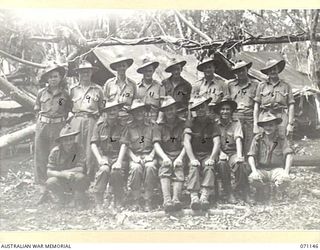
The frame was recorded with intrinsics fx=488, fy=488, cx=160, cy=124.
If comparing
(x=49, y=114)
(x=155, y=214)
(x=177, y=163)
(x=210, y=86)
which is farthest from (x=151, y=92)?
(x=155, y=214)

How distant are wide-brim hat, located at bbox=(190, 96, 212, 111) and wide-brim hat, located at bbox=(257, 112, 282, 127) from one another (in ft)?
1.27

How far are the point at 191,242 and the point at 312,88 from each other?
1399mm

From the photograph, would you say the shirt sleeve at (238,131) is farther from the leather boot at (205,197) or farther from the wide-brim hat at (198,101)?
the leather boot at (205,197)

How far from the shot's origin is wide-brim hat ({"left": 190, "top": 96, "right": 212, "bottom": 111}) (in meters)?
3.35

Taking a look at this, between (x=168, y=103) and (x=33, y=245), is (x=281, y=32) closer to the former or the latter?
(x=168, y=103)

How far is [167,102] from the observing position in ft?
11.0

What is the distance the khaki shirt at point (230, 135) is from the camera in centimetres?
337

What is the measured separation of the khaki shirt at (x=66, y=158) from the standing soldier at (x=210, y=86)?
88cm

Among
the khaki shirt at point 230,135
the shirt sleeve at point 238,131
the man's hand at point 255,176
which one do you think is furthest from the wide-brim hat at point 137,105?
the man's hand at point 255,176

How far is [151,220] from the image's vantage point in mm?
3332

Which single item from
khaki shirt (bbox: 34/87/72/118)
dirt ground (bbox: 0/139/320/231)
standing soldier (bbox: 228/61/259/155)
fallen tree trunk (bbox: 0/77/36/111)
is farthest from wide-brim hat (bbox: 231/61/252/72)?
fallen tree trunk (bbox: 0/77/36/111)

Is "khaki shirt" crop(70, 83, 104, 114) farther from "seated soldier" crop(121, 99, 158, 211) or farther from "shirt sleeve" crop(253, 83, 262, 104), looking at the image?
"shirt sleeve" crop(253, 83, 262, 104)

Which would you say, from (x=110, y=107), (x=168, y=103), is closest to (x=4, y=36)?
(x=110, y=107)

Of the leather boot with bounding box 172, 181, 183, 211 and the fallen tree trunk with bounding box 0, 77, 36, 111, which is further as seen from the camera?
the fallen tree trunk with bounding box 0, 77, 36, 111
